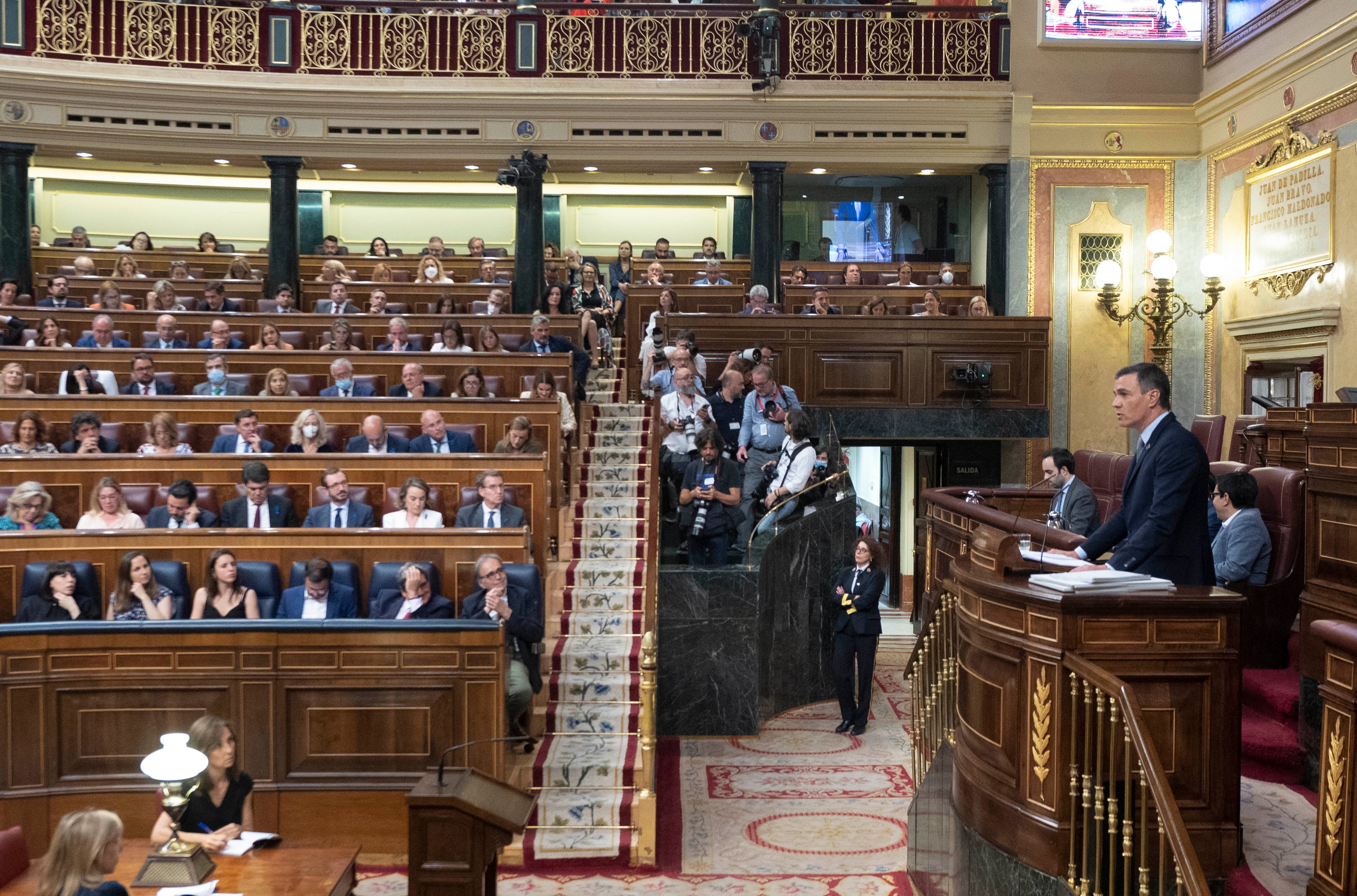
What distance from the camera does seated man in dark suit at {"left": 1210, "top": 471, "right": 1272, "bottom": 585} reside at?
4.77m

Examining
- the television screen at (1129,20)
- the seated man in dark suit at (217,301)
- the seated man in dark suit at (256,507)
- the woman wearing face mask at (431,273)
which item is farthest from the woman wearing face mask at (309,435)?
the television screen at (1129,20)

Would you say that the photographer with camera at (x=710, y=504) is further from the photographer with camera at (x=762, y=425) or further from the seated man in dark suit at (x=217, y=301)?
the seated man in dark suit at (x=217, y=301)

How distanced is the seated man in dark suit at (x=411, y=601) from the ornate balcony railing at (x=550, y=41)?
8846 mm

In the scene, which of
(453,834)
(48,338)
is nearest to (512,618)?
(453,834)

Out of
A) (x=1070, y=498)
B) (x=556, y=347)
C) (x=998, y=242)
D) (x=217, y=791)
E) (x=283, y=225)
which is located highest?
(x=283, y=225)

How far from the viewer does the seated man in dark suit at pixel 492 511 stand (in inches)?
247

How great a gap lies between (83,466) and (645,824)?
3898mm

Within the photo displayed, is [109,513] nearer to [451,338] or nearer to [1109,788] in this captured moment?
[451,338]

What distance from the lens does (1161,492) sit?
Answer: 3.32 metres

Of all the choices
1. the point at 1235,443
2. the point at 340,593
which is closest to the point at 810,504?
the point at 1235,443

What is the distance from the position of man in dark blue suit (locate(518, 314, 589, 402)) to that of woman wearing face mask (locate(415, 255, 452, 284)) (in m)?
2.70

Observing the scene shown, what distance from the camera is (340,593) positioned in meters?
5.48

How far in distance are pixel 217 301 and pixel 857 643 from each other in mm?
7078

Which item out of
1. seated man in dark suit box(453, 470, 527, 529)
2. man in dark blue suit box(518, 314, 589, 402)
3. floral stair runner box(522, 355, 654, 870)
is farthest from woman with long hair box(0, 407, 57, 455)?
Answer: man in dark blue suit box(518, 314, 589, 402)
